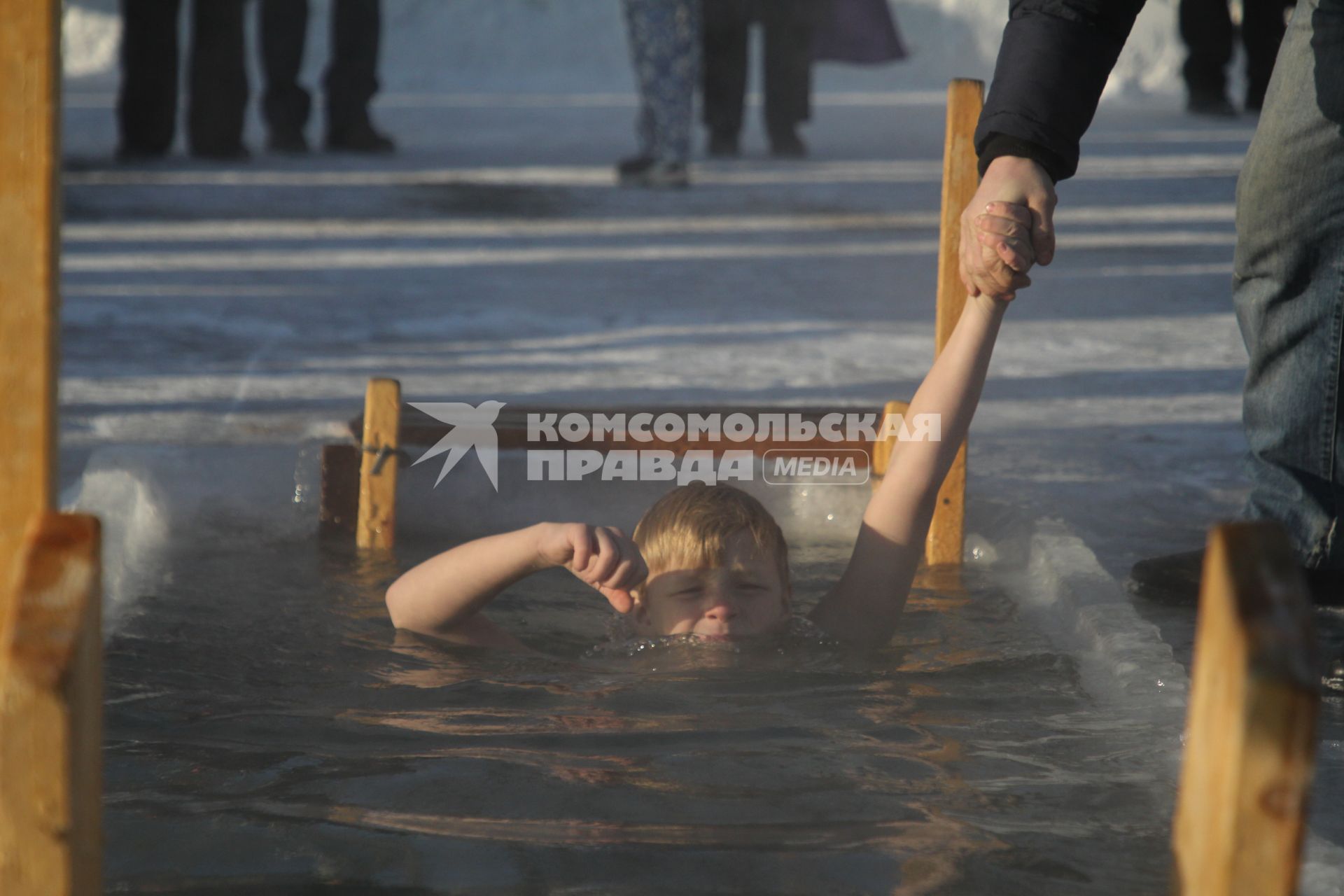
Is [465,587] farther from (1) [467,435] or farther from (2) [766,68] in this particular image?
(2) [766,68]

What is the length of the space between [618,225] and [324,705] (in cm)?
575

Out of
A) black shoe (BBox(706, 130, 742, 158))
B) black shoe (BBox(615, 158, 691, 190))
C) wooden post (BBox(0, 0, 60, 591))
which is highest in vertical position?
black shoe (BBox(706, 130, 742, 158))

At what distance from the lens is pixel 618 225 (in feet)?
24.8

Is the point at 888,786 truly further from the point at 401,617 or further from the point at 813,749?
the point at 401,617

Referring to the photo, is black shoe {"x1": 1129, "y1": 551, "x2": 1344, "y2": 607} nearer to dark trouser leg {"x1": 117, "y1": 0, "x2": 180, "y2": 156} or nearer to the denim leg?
the denim leg

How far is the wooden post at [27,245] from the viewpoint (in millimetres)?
1175

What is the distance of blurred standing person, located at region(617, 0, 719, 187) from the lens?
7.51 meters

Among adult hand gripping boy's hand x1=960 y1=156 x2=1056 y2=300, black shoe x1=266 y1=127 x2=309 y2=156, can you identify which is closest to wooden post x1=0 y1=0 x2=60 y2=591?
adult hand gripping boy's hand x1=960 y1=156 x2=1056 y2=300

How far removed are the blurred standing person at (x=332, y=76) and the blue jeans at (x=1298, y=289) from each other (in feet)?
24.6

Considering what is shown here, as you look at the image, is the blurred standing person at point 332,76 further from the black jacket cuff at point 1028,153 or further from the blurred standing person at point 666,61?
the black jacket cuff at point 1028,153

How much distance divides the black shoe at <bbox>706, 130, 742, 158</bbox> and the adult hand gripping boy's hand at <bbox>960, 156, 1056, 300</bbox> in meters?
8.62

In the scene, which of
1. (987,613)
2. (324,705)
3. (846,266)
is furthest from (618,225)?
(324,705)

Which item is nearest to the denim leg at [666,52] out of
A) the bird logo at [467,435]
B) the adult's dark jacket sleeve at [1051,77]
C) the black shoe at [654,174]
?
the black shoe at [654,174]

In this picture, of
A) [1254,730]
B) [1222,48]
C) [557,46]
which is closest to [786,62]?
[1222,48]
